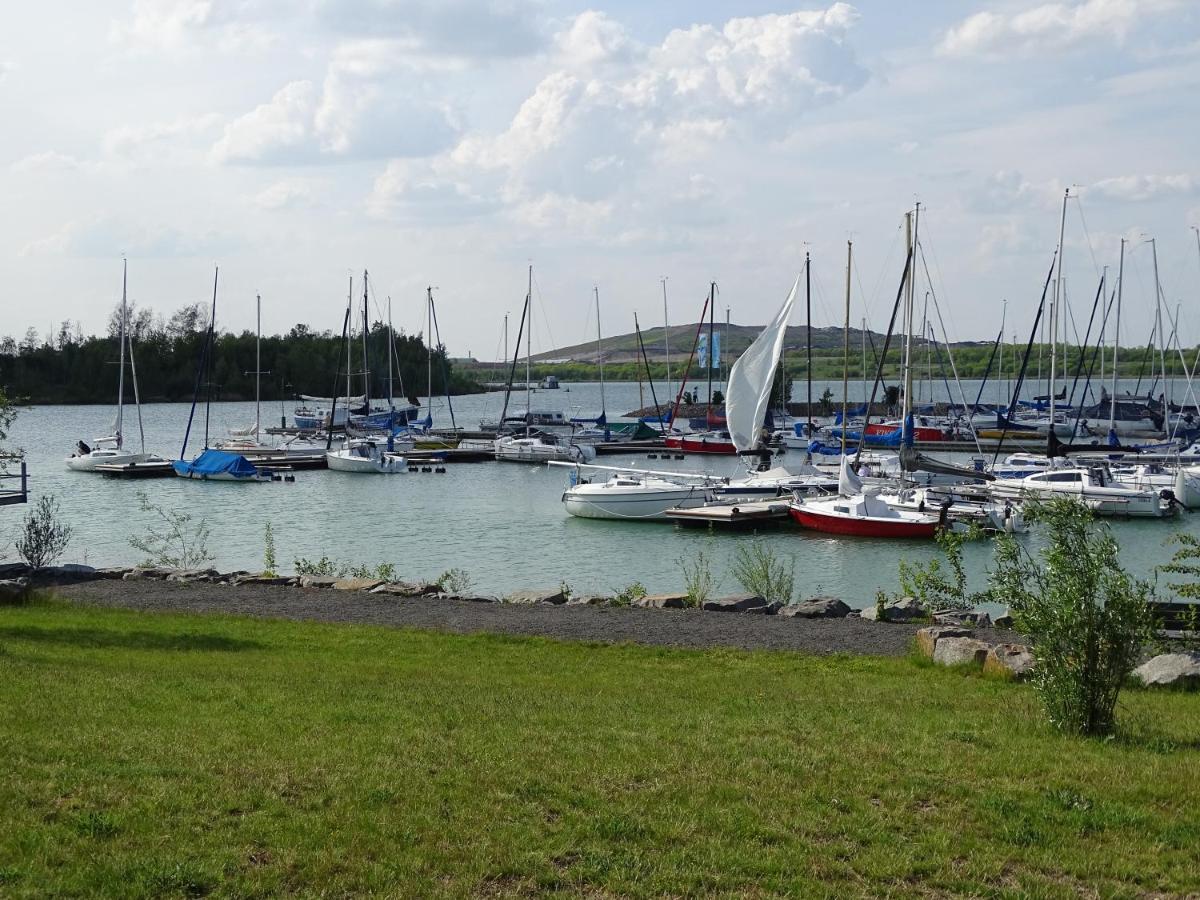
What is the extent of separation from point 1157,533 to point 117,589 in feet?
110

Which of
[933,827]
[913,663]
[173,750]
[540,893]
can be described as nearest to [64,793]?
[173,750]

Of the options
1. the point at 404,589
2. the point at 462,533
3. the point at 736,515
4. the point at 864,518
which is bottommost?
the point at 462,533

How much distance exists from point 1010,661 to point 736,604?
7.05 meters

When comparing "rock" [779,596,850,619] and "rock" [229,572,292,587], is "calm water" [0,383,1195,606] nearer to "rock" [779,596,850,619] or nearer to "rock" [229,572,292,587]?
"rock" [229,572,292,587]

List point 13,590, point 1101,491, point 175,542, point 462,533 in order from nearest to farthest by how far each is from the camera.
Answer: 1. point 13,590
2. point 175,542
3. point 462,533
4. point 1101,491

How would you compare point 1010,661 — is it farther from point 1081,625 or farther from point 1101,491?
point 1101,491

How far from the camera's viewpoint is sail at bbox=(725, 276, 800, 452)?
5000 cm

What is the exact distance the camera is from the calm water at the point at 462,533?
113 ft

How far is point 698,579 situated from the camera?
76.1 ft

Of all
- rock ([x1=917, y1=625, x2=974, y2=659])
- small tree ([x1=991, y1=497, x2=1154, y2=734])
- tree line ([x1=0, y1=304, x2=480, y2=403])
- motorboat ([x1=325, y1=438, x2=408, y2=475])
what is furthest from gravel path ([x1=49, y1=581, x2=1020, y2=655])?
tree line ([x1=0, y1=304, x2=480, y2=403])

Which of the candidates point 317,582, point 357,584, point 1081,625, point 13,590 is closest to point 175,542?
point 317,582

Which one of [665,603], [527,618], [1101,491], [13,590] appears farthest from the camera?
[1101,491]

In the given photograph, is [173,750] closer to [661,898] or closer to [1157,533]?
[661,898]

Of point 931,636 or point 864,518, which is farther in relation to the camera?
point 864,518
